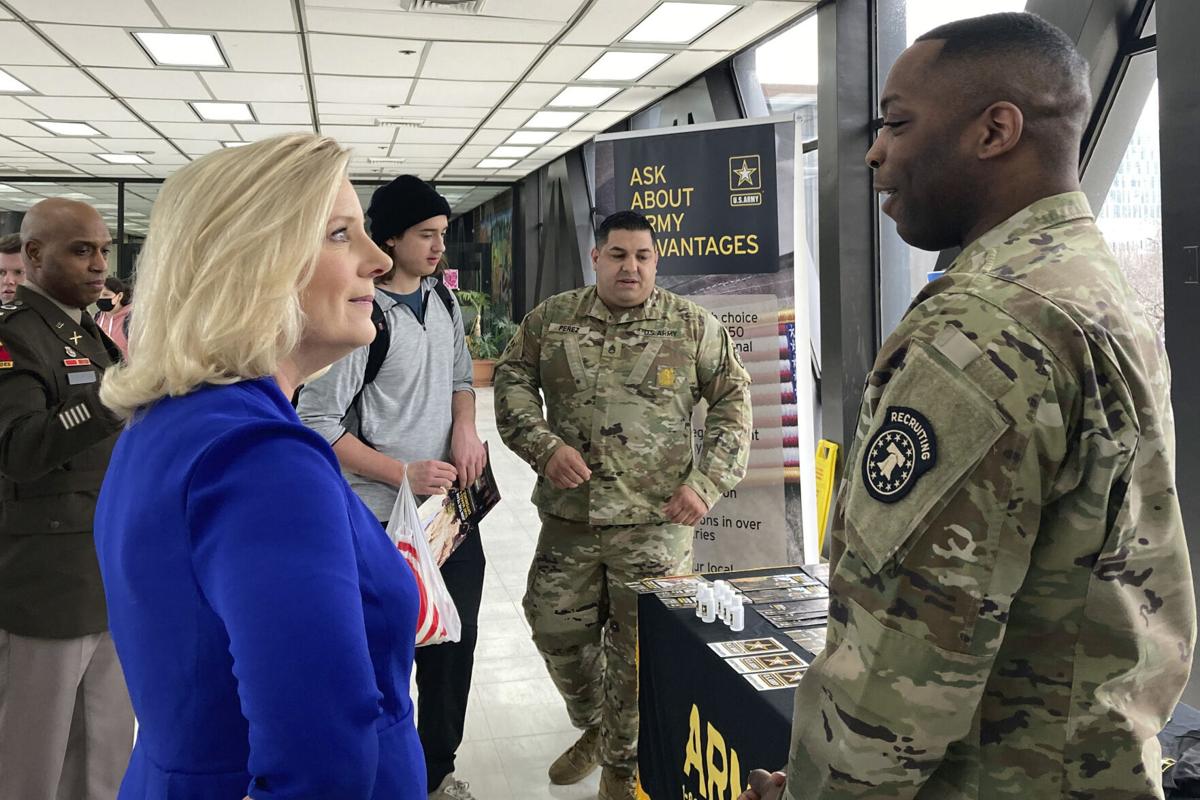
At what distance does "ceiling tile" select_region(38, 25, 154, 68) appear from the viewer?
17.7 ft

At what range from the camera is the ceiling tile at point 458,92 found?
7.01 m

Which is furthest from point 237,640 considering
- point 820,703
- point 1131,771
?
point 1131,771

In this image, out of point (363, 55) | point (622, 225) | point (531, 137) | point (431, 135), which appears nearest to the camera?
point (622, 225)

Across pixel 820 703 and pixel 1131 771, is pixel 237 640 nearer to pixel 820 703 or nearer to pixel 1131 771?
pixel 820 703

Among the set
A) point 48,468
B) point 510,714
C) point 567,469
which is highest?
point 48,468

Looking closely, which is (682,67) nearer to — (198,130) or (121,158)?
(198,130)

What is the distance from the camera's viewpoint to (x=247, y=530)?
0.81 m

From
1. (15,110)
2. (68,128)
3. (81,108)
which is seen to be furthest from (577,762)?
(68,128)

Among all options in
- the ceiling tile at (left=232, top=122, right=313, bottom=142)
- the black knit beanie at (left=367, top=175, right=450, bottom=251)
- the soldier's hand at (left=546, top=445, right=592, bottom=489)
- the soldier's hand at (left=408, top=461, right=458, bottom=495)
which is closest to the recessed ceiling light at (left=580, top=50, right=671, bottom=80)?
the ceiling tile at (left=232, top=122, right=313, bottom=142)

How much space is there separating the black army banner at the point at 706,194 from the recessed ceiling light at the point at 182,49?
10.7 ft

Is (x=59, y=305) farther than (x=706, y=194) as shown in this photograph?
No

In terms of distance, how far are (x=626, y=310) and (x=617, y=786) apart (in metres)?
1.41

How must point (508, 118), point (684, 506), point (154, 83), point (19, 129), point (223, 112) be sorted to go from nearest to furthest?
point (684, 506), point (154, 83), point (223, 112), point (508, 118), point (19, 129)

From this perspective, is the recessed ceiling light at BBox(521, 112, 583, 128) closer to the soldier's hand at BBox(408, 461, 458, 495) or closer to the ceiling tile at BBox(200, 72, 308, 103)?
the ceiling tile at BBox(200, 72, 308, 103)
